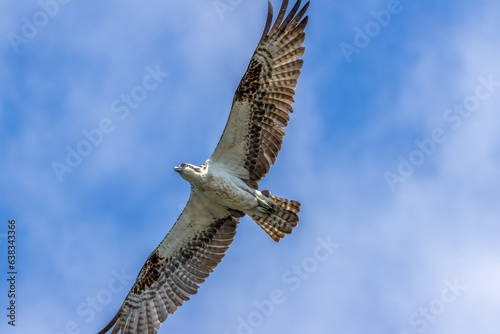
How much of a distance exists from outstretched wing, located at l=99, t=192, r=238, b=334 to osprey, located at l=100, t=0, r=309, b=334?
0.06ft

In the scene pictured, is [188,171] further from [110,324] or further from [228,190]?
[110,324]

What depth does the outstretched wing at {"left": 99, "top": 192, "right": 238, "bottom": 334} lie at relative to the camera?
14688mm

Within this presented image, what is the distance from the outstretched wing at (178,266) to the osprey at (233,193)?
0.06 feet

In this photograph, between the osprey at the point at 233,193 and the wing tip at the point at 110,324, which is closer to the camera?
the osprey at the point at 233,193

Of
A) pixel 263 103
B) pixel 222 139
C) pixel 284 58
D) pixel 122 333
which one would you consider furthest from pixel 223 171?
pixel 122 333

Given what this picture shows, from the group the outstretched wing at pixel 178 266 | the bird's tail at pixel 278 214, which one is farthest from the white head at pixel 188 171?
the bird's tail at pixel 278 214

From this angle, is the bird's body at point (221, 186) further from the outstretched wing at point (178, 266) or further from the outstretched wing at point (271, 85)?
the outstretched wing at point (271, 85)

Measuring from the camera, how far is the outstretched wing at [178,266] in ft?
48.2

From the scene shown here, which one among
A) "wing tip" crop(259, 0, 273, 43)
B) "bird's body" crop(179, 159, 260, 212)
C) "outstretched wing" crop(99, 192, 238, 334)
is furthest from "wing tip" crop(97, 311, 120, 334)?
"wing tip" crop(259, 0, 273, 43)

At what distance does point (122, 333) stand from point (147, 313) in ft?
1.98

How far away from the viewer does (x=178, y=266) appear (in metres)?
15.0

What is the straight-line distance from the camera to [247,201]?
1416 cm

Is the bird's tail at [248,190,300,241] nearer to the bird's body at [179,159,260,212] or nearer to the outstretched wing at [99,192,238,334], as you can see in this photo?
the bird's body at [179,159,260,212]

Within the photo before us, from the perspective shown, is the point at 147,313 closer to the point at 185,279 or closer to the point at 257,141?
the point at 185,279
